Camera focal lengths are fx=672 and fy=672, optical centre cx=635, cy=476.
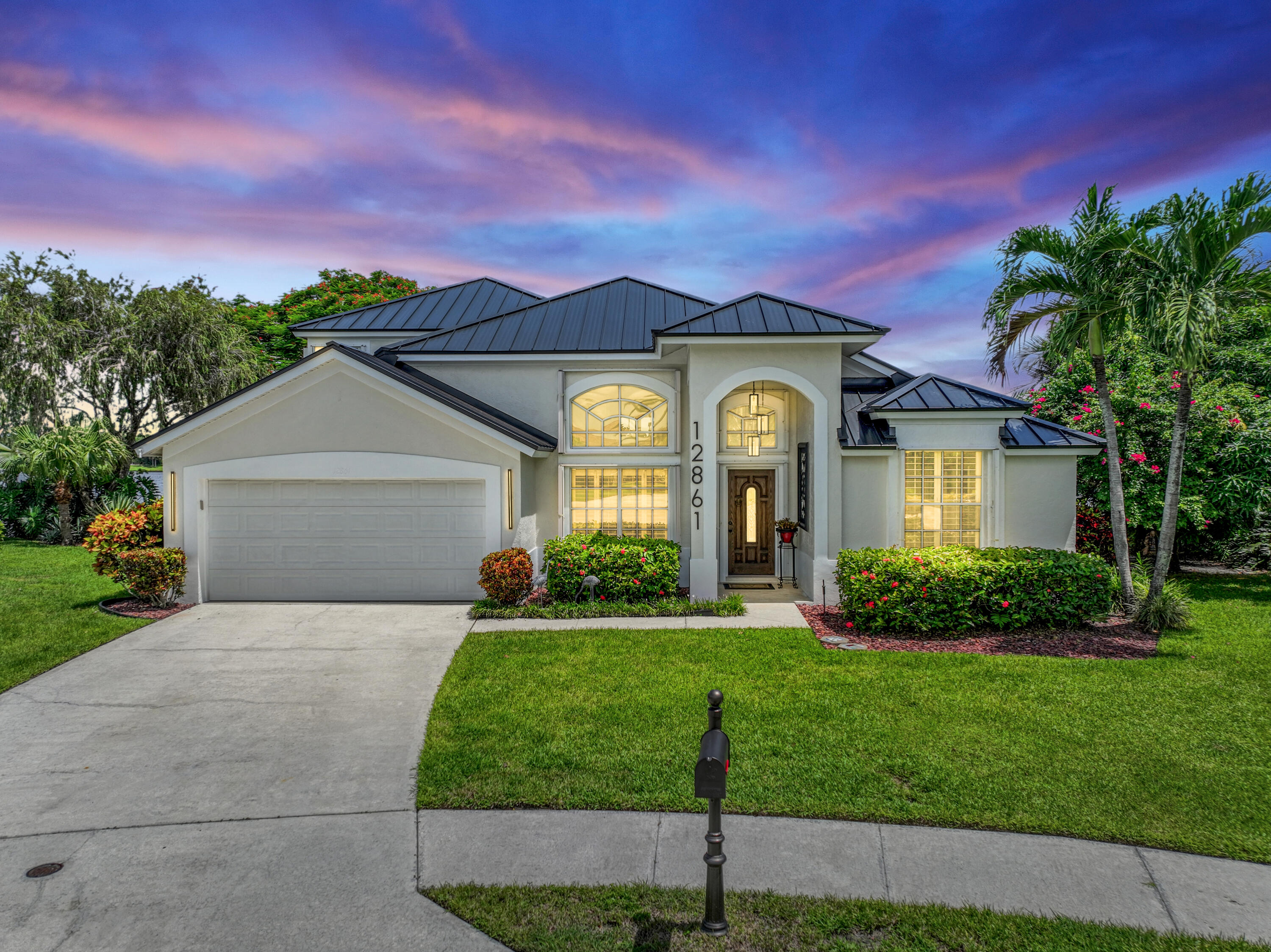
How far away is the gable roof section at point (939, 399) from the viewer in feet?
37.0

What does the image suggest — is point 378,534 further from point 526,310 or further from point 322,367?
point 526,310

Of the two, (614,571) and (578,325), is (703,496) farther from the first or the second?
(578,325)

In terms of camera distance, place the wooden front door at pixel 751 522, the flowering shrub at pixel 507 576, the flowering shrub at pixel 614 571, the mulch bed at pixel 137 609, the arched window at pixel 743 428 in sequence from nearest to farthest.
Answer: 1. the flowering shrub at pixel 507 576
2. the mulch bed at pixel 137 609
3. the flowering shrub at pixel 614 571
4. the arched window at pixel 743 428
5. the wooden front door at pixel 751 522

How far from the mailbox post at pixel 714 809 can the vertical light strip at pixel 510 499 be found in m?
8.21

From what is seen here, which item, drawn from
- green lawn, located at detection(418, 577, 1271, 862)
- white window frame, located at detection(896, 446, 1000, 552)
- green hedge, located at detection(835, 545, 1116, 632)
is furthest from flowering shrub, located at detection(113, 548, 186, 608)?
white window frame, located at detection(896, 446, 1000, 552)

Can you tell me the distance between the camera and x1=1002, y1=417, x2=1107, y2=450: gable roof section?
37.0 feet

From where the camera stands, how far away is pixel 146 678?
7.81 meters

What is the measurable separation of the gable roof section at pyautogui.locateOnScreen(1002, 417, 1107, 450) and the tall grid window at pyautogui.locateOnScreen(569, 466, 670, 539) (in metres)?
6.17

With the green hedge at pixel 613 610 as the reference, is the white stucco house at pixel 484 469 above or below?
above

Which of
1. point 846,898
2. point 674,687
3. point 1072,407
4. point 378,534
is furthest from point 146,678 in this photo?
point 1072,407

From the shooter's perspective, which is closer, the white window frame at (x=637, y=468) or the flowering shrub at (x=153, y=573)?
the flowering shrub at (x=153, y=573)

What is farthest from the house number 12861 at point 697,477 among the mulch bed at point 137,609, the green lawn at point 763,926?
the mulch bed at point 137,609

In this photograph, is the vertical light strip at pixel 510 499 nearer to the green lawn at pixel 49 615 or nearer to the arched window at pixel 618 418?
the arched window at pixel 618 418

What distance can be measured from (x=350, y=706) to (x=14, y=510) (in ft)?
65.8
